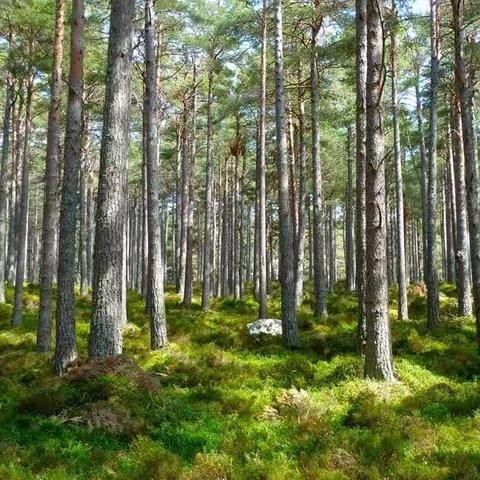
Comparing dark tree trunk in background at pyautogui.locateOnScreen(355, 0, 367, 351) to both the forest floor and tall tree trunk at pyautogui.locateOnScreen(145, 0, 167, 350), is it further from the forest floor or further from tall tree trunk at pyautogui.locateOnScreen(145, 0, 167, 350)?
tall tree trunk at pyautogui.locateOnScreen(145, 0, 167, 350)

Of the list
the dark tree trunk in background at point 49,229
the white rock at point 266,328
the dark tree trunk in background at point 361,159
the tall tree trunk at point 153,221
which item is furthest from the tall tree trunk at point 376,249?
the dark tree trunk in background at point 49,229

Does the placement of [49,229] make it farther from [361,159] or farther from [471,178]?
Result: [471,178]

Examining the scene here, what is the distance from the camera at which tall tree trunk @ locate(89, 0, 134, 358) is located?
852 cm

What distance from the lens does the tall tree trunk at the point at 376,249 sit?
8.98 m

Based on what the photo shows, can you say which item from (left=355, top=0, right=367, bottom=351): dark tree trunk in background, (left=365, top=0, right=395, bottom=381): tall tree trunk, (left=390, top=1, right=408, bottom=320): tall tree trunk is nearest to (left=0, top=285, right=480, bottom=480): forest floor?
(left=365, top=0, right=395, bottom=381): tall tree trunk

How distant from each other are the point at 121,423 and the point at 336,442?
9.45ft

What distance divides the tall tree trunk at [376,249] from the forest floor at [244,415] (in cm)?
49

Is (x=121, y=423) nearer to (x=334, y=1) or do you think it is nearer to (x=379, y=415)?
(x=379, y=415)

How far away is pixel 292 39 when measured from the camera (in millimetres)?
18766

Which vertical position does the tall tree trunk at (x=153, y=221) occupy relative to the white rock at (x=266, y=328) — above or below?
above

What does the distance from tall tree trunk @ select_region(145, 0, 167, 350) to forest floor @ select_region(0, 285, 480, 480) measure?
0.65 m

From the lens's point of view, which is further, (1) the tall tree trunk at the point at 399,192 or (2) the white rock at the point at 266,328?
(1) the tall tree trunk at the point at 399,192

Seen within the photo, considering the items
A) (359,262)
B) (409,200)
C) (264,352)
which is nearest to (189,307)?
(264,352)

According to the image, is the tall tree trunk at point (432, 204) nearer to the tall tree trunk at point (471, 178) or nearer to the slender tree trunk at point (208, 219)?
the tall tree trunk at point (471, 178)
